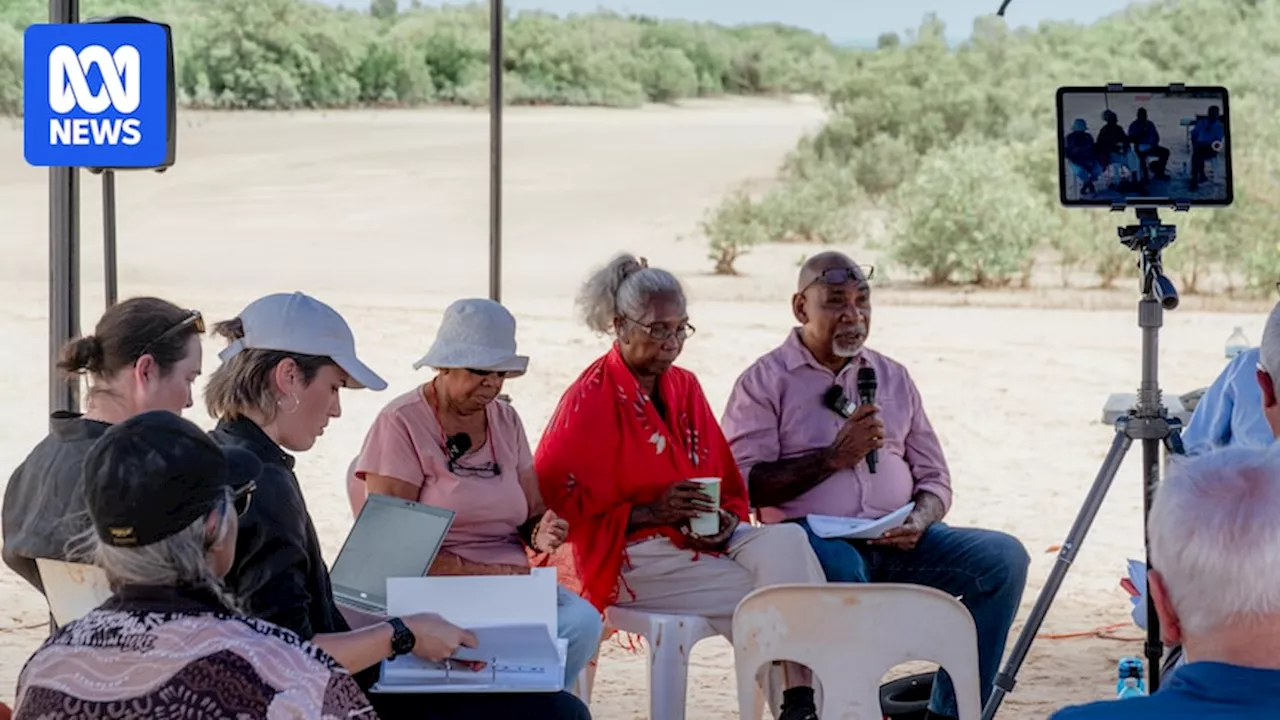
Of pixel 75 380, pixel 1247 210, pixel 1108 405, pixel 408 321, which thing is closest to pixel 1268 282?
pixel 1247 210

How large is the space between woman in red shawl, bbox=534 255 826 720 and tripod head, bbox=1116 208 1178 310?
100cm

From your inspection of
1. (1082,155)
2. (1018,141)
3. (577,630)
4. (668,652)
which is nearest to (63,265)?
(577,630)

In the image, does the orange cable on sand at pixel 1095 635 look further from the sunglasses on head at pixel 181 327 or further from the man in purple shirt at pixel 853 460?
the sunglasses on head at pixel 181 327

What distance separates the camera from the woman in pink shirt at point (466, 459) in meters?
4.02

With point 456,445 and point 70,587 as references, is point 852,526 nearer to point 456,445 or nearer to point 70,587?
point 456,445

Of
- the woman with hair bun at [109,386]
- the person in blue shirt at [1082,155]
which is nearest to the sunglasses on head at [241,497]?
the woman with hair bun at [109,386]

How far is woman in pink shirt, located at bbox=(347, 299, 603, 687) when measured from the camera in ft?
13.2

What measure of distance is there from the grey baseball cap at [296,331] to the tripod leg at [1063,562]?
1751mm

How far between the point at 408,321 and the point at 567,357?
5.47 feet

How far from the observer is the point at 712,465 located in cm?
446

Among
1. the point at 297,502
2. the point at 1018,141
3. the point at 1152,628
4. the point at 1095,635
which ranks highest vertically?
the point at 1018,141

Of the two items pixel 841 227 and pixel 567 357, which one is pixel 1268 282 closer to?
pixel 841 227

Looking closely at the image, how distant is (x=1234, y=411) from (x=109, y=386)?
7.64 ft

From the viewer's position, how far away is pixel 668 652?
419 centimetres
